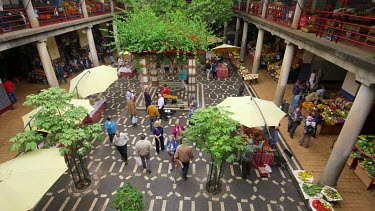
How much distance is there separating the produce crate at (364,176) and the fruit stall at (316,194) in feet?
5.07

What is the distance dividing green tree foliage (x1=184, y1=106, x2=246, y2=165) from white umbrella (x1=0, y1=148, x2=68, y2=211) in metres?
3.92

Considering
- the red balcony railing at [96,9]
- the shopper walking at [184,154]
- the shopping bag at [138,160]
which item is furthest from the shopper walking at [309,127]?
the red balcony railing at [96,9]

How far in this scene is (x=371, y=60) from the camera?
603 cm

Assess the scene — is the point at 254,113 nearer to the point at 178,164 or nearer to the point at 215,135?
the point at 215,135

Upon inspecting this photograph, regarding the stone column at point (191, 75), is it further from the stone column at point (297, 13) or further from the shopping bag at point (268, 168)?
the shopping bag at point (268, 168)

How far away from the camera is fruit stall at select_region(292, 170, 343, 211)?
6.89m

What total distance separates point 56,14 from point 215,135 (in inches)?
571

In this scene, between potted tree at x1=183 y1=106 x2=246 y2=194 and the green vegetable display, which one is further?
the green vegetable display

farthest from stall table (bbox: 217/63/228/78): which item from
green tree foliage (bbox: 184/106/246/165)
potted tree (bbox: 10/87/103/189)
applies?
potted tree (bbox: 10/87/103/189)

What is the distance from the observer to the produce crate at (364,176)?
770cm

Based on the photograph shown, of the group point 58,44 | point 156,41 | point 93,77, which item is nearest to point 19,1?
point 58,44

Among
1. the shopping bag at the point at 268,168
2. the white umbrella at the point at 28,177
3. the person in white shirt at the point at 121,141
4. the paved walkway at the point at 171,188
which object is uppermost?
the white umbrella at the point at 28,177

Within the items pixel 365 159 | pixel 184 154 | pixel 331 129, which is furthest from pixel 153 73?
pixel 365 159

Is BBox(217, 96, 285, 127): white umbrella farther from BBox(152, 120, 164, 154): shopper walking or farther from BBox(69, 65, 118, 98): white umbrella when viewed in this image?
BBox(69, 65, 118, 98): white umbrella
